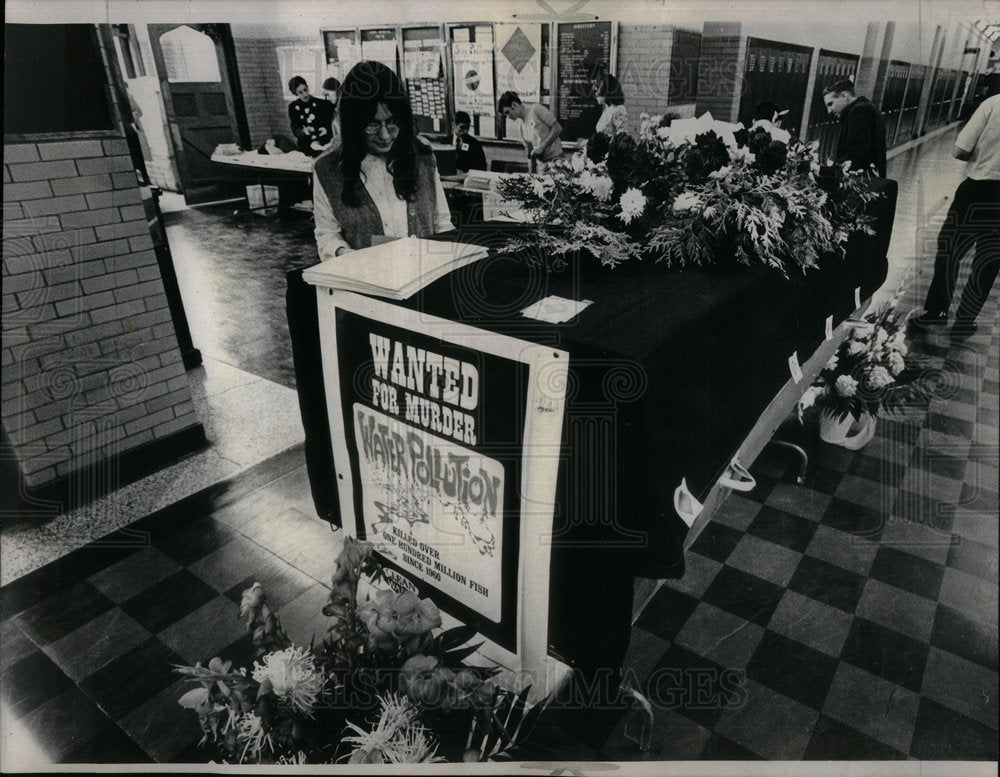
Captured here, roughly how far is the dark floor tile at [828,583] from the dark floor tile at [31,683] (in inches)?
103

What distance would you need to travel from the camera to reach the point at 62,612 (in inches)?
89.4

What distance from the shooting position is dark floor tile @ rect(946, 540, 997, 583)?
7.84 feet

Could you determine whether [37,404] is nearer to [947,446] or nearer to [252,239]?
[947,446]

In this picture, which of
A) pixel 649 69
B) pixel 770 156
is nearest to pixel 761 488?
pixel 770 156

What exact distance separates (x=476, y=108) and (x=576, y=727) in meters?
7.25

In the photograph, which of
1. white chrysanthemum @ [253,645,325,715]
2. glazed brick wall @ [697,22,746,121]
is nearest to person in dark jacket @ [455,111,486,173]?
glazed brick wall @ [697,22,746,121]

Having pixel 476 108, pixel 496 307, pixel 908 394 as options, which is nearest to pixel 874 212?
pixel 908 394

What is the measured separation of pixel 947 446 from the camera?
10.4 feet

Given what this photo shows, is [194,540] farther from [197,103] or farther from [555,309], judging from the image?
[197,103]

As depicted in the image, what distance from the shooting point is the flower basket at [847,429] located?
3.07 metres

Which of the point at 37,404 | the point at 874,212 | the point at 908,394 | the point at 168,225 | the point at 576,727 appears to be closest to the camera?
the point at 576,727

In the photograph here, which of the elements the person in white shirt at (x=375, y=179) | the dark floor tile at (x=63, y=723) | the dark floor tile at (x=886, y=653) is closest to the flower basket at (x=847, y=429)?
the dark floor tile at (x=886, y=653)

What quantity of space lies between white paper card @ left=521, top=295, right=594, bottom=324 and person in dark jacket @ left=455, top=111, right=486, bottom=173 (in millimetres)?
5167

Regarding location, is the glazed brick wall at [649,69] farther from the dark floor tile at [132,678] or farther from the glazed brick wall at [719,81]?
the dark floor tile at [132,678]
